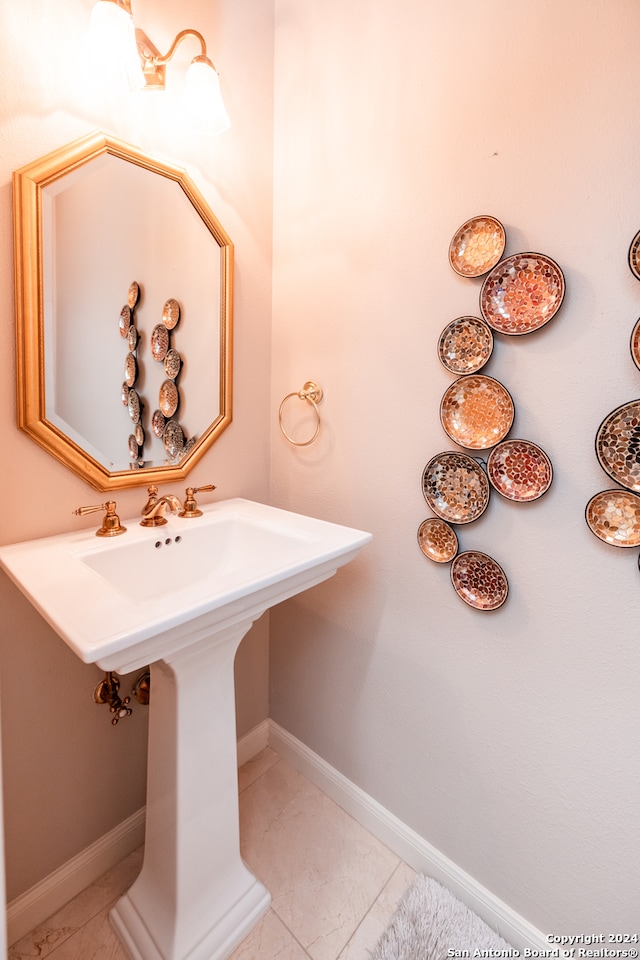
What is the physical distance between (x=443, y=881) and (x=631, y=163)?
1.66 meters

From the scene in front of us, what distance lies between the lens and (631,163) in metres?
0.74

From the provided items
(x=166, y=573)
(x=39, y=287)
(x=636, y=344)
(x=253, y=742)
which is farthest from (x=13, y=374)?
(x=253, y=742)

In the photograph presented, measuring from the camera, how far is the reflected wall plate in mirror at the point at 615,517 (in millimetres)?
775

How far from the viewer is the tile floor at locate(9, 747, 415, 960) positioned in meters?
Result: 1.00

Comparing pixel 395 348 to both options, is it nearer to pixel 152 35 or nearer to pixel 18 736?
pixel 152 35

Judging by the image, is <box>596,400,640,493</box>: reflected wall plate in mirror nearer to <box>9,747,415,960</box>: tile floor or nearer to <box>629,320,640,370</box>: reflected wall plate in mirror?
<box>629,320,640,370</box>: reflected wall plate in mirror

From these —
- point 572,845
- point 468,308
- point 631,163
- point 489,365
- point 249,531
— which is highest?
point 631,163

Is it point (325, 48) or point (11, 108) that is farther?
point (325, 48)

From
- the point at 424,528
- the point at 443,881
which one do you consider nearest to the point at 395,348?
the point at 424,528

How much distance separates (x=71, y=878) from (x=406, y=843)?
2.89ft

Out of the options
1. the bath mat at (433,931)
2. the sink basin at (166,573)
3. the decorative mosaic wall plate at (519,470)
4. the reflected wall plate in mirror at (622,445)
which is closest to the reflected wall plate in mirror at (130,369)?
the sink basin at (166,573)

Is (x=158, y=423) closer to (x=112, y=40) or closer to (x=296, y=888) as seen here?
(x=112, y=40)

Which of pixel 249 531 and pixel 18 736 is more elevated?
pixel 249 531

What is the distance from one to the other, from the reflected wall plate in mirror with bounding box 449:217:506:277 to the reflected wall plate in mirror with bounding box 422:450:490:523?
0.40 meters
